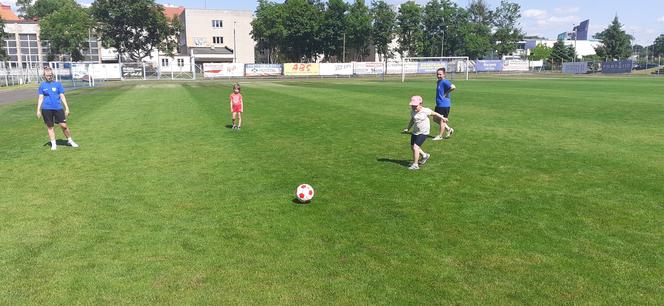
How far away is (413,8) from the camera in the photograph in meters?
99.2

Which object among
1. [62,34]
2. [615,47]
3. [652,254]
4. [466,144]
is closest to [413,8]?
[615,47]

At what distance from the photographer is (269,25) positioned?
92.6 metres

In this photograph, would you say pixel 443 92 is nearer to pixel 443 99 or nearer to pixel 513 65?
pixel 443 99

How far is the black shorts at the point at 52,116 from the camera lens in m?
11.7

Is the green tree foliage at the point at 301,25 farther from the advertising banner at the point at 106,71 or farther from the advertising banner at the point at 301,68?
the advertising banner at the point at 106,71

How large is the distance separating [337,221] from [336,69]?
63900mm

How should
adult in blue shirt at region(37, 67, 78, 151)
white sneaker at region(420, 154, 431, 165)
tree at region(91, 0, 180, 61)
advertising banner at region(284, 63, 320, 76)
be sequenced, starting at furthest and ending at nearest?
tree at region(91, 0, 180, 61), advertising banner at region(284, 63, 320, 76), adult in blue shirt at region(37, 67, 78, 151), white sneaker at region(420, 154, 431, 165)

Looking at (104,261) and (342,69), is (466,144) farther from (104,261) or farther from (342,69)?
(342,69)

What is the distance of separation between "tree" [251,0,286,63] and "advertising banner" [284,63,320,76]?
2302cm

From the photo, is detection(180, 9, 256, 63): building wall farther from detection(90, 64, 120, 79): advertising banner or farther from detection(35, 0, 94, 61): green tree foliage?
detection(90, 64, 120, 79): advertising banner

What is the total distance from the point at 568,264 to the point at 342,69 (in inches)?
2578

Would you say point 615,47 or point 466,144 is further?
point 615,47

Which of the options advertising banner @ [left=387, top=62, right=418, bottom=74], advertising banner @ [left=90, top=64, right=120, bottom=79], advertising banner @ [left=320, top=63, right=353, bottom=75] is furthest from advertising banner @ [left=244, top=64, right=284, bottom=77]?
advertising banner @ [left=90, top=64, right=120, bottom=79]

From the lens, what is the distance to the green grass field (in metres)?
4.48
